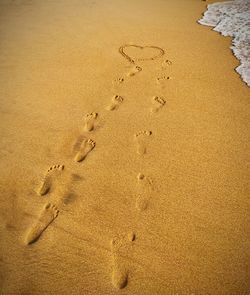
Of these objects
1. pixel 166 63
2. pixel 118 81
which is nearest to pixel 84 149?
pixel 118 81

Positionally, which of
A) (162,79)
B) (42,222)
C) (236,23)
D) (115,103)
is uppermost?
(236,23)

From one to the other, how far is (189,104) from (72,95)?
1.27 metres

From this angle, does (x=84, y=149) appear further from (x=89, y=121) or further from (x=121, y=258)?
(x=121, y=258)

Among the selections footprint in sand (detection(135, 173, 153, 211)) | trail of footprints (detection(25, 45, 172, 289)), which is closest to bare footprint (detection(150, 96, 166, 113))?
trail of footprints (detection(25, 45, 172, 289))

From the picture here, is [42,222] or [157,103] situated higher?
[157,103]

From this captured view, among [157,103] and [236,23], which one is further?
[236,23]

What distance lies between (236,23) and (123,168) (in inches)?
164

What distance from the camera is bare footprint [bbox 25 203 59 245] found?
169cm

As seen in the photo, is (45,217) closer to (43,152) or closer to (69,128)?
(43,152)

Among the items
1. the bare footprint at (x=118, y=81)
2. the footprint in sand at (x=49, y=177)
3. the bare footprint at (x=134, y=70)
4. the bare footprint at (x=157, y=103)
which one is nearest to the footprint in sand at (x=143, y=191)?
the footprint in sand at (x=49, y=177)

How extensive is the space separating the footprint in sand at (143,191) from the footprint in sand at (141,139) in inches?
10.5

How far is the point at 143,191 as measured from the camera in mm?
1932

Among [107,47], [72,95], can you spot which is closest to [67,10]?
[107,47]

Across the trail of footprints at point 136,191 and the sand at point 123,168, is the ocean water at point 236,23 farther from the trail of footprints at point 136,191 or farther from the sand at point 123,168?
the trail of footprints at point 136,191
